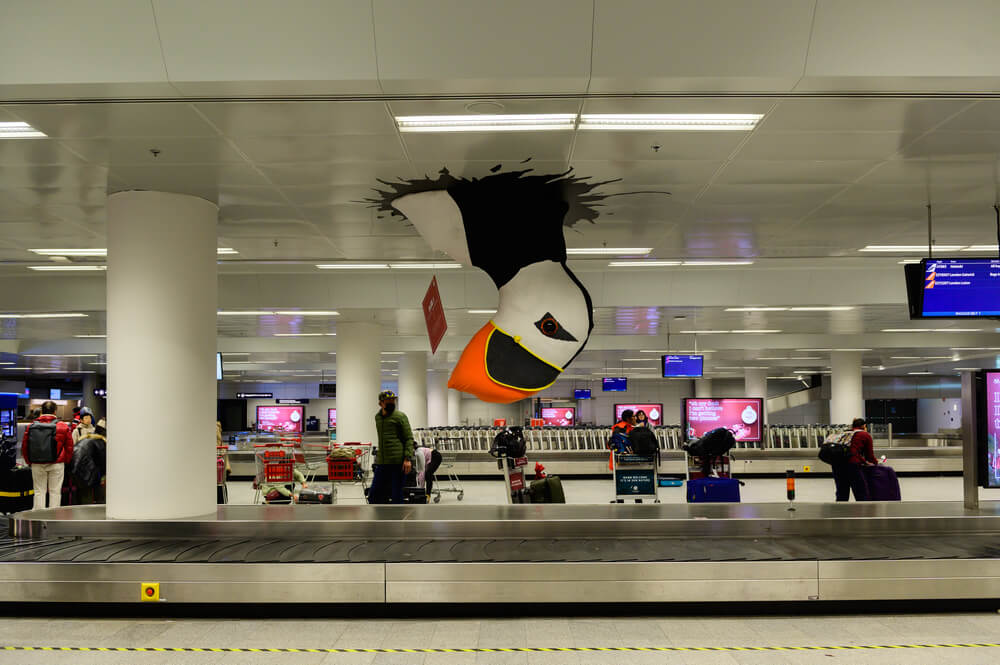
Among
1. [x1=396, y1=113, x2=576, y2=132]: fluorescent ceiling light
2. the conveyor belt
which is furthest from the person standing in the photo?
[x1=396, y1=113, x2=576, y2=132]: fluorescent ceiling light

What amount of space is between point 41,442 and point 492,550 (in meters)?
8.32

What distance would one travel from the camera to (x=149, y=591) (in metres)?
6.41

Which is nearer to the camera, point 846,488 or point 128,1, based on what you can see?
point 128,1

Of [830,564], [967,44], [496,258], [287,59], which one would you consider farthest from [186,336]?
[967,44]

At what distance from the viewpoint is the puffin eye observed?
7730mm

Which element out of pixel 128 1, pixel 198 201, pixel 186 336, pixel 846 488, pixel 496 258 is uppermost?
pixel 128 1

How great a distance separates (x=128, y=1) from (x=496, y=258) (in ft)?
13.3

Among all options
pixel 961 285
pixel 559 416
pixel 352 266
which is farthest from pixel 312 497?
pixel 559 416

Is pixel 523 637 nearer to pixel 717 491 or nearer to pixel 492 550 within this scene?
pixel 492 550

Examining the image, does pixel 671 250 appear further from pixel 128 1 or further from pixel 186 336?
pixel 128 1

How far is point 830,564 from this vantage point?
6.43 metres

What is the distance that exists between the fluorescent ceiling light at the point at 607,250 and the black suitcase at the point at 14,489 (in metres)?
8.89

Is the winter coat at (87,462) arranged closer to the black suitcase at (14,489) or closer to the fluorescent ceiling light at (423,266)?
the black suitcase at (14,489)

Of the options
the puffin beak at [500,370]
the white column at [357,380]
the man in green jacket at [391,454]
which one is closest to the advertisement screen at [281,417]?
the white column at [357,380]
